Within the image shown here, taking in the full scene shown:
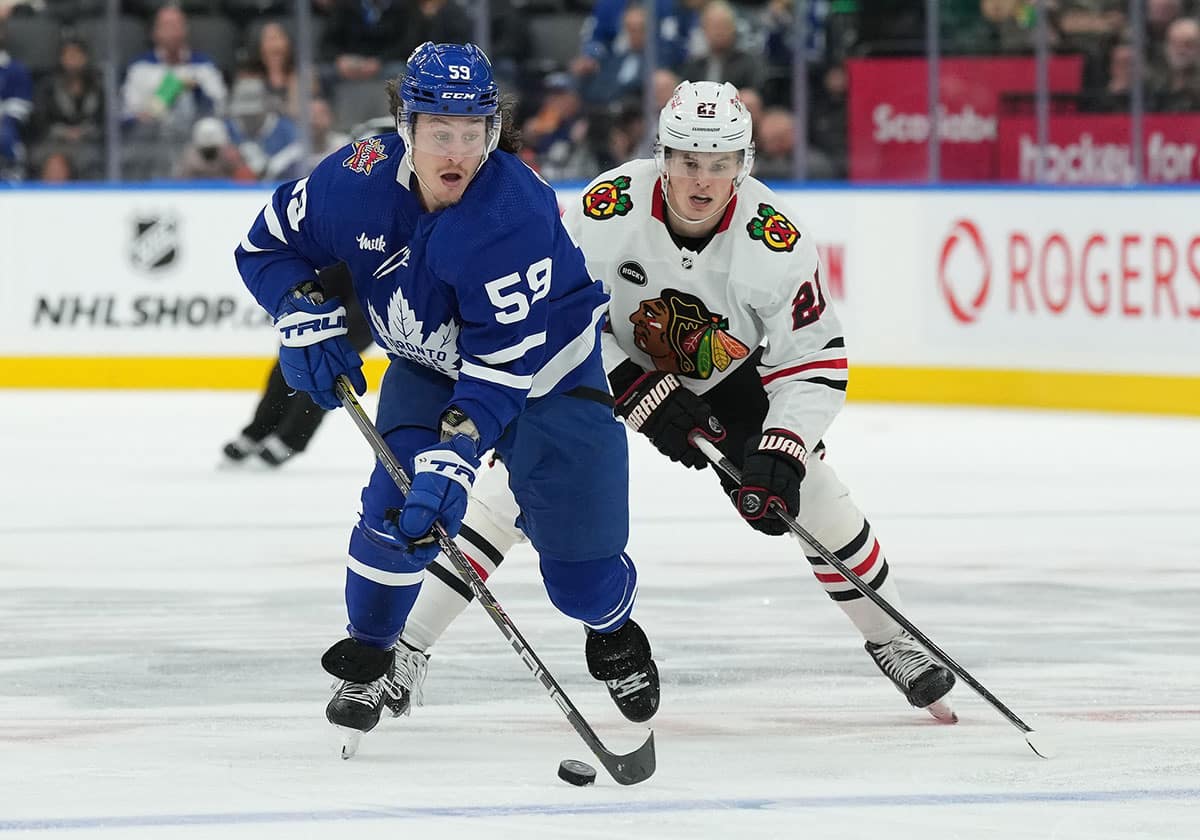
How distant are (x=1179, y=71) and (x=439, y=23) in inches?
118

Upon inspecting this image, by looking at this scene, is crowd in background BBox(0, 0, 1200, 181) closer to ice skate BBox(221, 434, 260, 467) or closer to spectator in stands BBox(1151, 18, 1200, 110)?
spectator in stands BBox(1151, 18, 1200, 110)

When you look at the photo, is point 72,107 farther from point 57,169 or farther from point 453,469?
point 453,469

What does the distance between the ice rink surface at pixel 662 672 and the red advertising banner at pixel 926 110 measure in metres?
2.20

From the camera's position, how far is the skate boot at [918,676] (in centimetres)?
373

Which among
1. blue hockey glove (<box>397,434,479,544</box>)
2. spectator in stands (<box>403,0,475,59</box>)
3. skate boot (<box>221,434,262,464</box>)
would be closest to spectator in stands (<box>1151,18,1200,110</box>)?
spectator in stands (<box>403,0,475,59</box>)

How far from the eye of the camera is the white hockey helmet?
12.0ft

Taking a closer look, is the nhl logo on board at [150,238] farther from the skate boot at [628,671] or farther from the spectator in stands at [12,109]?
the skate boot at [628,671]

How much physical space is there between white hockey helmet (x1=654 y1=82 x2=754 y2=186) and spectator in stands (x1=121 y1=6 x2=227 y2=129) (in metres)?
6.28

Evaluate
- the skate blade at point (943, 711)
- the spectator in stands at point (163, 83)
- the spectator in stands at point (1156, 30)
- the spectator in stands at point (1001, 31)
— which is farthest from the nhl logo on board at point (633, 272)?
the spectator in stands at point (163, 83)

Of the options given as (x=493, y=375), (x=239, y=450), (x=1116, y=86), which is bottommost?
(x=239, y=450)

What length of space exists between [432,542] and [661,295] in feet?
2.45

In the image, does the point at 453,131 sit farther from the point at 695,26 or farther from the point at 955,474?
the point at 695,26

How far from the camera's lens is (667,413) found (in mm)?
3801

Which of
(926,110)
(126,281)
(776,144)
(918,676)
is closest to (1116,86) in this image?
(926,110)
